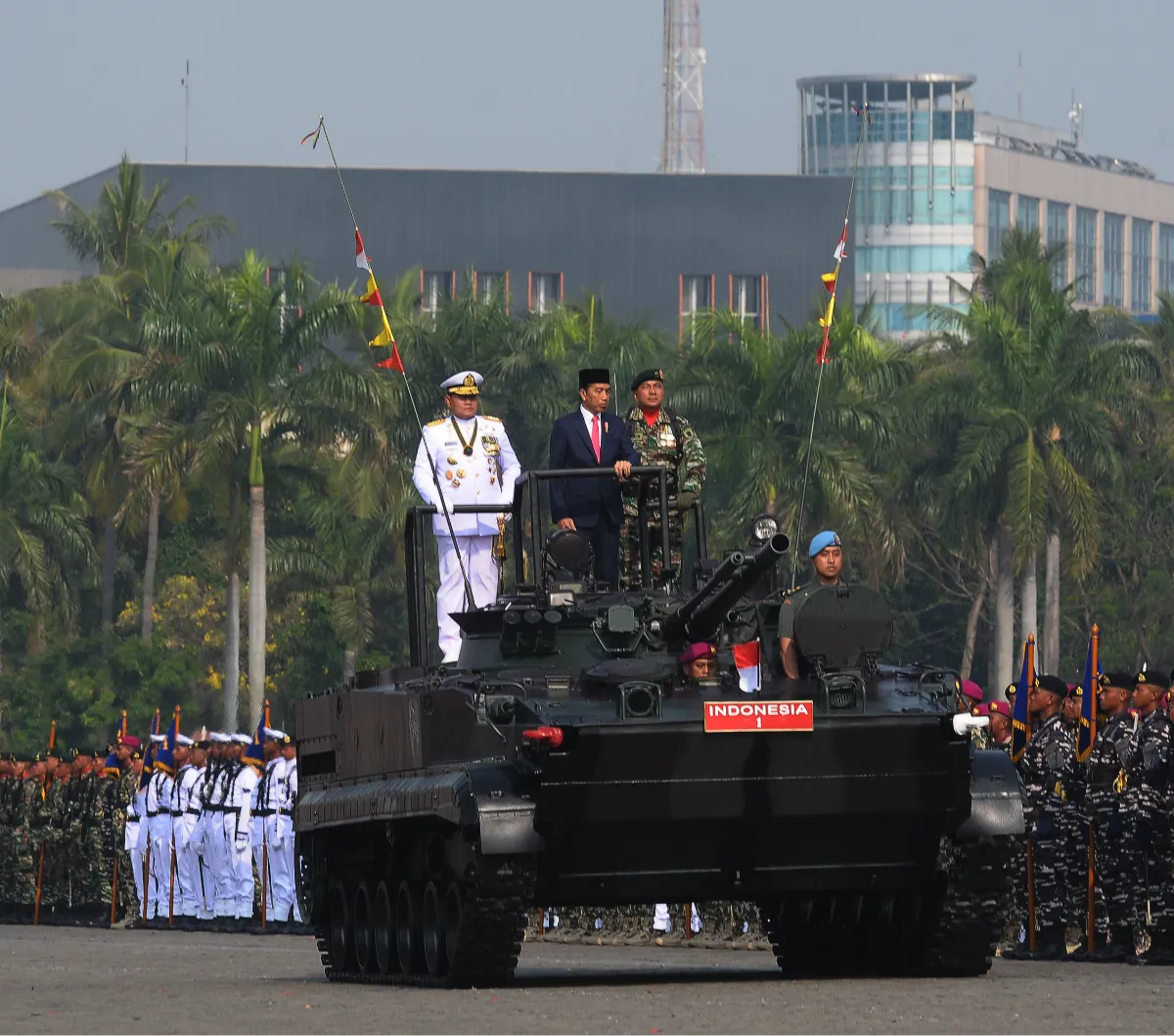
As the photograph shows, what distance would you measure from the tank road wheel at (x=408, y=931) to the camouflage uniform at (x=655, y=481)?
7.66ft

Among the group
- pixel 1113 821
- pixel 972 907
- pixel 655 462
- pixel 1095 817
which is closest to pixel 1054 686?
pixel 1095 817

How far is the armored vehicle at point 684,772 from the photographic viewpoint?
640 inches

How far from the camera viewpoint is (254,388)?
61.7m

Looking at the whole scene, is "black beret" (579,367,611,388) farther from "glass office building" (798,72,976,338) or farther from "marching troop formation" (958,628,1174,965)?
"glass office building" (798,72,976,338)

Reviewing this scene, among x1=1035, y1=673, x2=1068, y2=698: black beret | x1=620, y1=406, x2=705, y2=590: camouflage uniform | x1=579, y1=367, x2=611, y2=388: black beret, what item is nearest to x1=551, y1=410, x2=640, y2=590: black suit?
x1=620, y1=406, x2=705, y2=590: camouflage uniform

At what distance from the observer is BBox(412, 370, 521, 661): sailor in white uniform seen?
20.3 metres

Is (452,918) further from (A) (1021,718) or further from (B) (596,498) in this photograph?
(A) (1021,718)

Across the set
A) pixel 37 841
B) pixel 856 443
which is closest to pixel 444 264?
pixel 856 443

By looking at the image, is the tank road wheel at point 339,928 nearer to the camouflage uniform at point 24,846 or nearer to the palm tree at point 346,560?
the camouflage uniform at point 24,846

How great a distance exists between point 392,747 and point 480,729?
1.46 m

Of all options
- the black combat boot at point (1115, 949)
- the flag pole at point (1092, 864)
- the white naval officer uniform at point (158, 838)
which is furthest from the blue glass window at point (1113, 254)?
the black combat boot at point (1115, 949)

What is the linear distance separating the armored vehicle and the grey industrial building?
90633 mm

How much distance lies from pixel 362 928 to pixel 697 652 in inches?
150

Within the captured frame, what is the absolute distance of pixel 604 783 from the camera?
16219mm
